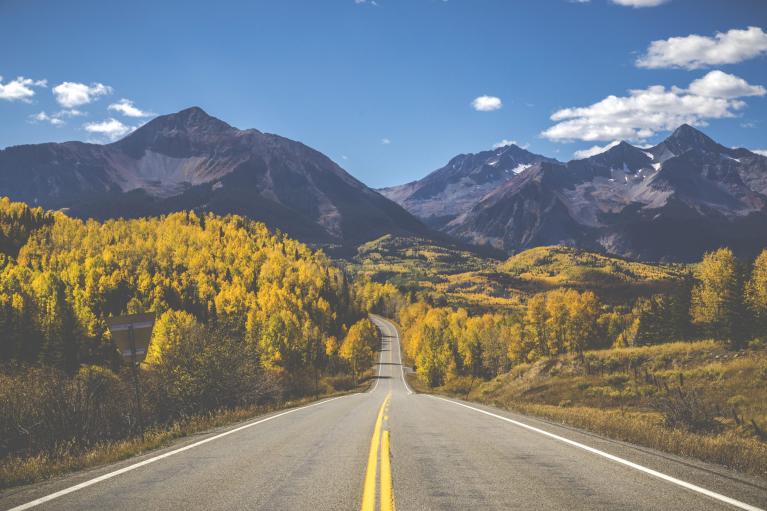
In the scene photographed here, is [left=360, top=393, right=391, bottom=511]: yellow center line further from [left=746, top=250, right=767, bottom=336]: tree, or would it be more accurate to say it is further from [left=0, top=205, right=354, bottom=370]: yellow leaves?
[left=0, top=205, right=354, bottom=370]: yellow leaves

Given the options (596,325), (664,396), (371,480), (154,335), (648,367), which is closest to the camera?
(371,480)

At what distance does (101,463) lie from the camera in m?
10.5

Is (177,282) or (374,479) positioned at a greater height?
(177,282)

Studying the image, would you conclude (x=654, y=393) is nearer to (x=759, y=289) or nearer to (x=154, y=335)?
(x=759, y=289)

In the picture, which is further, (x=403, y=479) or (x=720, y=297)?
(x=720, y=297)

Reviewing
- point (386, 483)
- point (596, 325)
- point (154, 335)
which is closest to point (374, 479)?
point (386, 483)

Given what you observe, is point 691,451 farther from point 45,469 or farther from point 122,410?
point 122,410

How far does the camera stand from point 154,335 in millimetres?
85562

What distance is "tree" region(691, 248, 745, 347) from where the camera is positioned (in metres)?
50.6

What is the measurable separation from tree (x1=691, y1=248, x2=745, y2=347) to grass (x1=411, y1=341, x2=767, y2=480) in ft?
52.5

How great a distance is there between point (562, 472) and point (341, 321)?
149406mm

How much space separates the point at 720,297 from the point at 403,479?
73.8 meters

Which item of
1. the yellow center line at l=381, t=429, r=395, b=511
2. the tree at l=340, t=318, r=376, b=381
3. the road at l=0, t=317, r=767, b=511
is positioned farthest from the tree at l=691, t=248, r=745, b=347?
the tree at l=340, t=318, r=376, b=381

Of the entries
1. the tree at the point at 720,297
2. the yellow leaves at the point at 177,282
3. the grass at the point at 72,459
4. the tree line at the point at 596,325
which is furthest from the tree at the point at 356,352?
the grass at the point at 72,459
